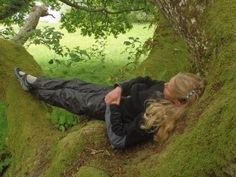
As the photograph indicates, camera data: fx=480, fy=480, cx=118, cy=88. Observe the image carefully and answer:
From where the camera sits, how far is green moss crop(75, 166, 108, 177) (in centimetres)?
470

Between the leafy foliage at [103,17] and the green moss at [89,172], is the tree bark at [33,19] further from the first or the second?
the green moss at [89,172]

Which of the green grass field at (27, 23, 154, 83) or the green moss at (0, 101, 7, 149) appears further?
the green grass field at (27, 23, 154, 83)

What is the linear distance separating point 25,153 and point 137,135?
1948 millimetres

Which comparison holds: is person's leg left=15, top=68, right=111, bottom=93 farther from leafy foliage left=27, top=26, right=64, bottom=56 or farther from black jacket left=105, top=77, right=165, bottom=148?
leafy foliage left=27, top=26, right=64, bottom=56

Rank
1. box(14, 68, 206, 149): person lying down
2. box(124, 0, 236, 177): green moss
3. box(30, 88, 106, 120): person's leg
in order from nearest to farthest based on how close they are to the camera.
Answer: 1. box(124, 0, 236, 177): green moss
2. box(14, 68, 206, 149): person lying down
3. box(30, 88, 106, 120): person's leg

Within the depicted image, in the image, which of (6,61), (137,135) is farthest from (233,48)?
(6,61)

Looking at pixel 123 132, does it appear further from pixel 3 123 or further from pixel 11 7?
pixel 11 7

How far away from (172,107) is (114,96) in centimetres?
99

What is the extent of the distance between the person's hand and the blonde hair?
24.4 inches

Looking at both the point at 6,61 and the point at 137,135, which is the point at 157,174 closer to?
the point at 137,135

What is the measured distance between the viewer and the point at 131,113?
5301mm

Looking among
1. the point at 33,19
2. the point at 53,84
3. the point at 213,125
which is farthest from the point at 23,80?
the point at 33,19

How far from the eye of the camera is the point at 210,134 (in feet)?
12.4

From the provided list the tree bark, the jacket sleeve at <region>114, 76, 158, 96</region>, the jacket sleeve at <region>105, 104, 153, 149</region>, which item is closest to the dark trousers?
the jacket sleeve at <region>114, 76, 158, 96</region>
